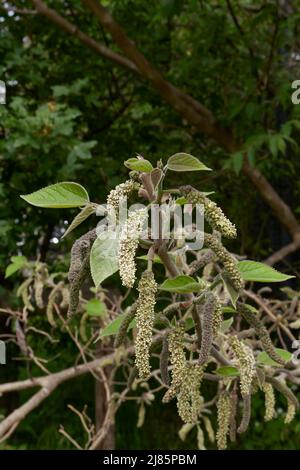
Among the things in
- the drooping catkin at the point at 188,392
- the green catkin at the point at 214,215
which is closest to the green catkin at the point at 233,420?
the drooping catkin at the point at 188,392

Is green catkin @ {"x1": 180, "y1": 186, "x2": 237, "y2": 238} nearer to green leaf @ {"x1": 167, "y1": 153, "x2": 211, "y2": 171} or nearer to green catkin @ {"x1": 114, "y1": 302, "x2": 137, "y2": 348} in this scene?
green leaf @ {"x1": 167, "y1": 153, "x2": 211, "y2": 171}

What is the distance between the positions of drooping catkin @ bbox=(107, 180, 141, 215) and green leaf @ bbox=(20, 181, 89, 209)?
48 millimetres

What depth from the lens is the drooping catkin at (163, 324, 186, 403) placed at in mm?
681

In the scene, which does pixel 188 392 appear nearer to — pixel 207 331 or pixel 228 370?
pixel 207 331

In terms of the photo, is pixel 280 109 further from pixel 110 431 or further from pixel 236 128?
pixel 110 431

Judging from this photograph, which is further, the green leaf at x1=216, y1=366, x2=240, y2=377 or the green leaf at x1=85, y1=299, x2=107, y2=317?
the green leaf at x1=85, y1=299, x2=107, y2=317

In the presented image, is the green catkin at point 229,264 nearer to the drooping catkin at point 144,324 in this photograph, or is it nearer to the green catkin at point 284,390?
the drooping catkin at point 144,324

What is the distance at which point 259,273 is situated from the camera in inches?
29.6

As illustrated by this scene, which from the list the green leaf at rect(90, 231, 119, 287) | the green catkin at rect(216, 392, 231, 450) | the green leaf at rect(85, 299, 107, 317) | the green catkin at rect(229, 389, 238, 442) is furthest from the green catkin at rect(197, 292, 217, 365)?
the green leaf at rect(85, 299, 107, 317)

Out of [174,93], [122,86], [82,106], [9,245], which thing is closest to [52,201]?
[9,245]

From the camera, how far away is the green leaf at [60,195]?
67 cm

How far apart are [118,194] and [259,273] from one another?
22 cm

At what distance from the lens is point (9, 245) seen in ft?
7.20

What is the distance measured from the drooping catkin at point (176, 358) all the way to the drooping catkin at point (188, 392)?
2 centimetres
